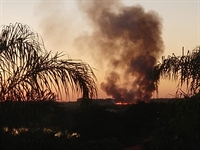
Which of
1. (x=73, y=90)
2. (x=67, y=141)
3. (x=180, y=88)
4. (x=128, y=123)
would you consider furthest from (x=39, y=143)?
(x=128, y=123)

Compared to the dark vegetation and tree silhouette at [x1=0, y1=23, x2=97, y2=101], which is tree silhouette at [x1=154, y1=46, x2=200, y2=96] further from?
tree silhouette at [x1=0, y1=23, x2=97, y2=101]

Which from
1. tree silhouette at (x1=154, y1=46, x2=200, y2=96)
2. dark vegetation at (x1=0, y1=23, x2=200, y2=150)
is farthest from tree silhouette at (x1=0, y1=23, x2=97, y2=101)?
tree silhouette at (x1=154, y1=46, x2=200, y2=96)

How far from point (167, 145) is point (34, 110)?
7.57 ft

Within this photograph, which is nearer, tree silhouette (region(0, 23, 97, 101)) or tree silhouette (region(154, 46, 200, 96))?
tree silhouette (region(0, 23, 97, 101))

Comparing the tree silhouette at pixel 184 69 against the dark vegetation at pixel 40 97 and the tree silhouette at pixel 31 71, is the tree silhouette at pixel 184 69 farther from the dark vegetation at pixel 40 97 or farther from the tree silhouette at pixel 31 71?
the tree silhouette at pixel 31 71

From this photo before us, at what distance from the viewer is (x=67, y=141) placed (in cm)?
806

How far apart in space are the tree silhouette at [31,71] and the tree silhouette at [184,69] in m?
2.11

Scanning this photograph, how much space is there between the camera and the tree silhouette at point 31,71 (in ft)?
24.5

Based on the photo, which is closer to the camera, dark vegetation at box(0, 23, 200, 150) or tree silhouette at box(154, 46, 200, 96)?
dark vegetation at box(0, 23, 200, 150)

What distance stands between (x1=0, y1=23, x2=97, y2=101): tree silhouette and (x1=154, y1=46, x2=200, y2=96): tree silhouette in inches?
83.0

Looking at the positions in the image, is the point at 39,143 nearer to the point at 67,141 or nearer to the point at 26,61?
the point at 67,141

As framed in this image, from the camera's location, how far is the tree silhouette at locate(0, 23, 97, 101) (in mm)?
7465

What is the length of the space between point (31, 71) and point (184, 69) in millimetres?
3319

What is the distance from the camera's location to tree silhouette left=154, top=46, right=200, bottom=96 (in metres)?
9.03
